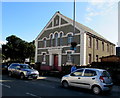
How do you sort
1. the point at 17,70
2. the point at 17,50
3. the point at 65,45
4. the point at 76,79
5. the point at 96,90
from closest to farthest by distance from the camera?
the point at 96,90 < the point at 76,79 < the point at 17,70 < the point at 65,45 < the point at 17,50

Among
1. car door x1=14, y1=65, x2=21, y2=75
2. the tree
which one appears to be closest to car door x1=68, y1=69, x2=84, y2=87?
car door x1=14, y1=65, x2=21, y2=75

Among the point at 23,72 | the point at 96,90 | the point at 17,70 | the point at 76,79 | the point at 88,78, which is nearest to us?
the point at 96,90

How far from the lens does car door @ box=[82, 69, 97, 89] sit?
31.4 feet

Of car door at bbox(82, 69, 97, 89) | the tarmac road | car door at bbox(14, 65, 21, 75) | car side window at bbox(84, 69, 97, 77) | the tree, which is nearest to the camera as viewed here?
the tarmac road

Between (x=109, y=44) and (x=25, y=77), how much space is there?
2239cm

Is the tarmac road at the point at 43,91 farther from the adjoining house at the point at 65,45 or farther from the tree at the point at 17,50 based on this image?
the tree at the point at 17,50

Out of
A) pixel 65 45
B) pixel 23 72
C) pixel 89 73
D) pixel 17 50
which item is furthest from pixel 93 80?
pixel 17 50

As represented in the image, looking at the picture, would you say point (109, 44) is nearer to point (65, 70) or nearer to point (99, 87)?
point (65, 70)

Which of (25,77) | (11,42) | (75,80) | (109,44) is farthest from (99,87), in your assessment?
(11,42)

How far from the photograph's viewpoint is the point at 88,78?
384 inches

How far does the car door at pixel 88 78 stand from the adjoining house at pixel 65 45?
→ 12.2 meters

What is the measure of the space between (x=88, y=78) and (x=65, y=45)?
1563 centimetres

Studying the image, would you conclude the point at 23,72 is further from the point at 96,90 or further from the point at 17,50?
the point at 17,50

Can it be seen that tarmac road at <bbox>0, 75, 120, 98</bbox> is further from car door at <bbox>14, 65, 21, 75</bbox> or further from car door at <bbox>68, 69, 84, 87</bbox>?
car door at <bbox>14, 65, 21, 75</bbox>
